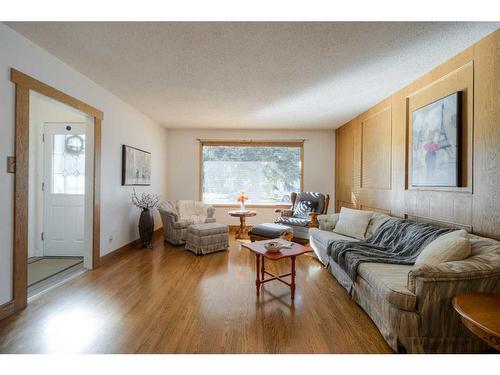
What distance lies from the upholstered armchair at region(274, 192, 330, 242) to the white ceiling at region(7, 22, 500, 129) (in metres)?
1.82

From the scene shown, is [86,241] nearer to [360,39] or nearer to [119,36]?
[119,36]

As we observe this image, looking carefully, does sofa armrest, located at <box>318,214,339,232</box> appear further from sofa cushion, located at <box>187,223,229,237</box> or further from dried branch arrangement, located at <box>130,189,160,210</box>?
dried branch arrangement, located at <box>130,189,160,210</box>

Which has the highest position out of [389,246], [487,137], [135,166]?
[487,137]

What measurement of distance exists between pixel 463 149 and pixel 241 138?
426cm

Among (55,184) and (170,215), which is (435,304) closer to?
(170,215)

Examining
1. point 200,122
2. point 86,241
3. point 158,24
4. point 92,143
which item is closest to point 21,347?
point 86,241

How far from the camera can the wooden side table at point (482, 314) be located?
4.03ft

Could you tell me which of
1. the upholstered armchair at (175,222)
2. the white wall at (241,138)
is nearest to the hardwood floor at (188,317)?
the upholstered armchair at (175,222)

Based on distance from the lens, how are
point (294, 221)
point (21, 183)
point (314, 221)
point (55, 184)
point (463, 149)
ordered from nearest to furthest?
point (21, 183) < point (463, 149) < point (55, 184) < point (314, 221) < point (294, 221)

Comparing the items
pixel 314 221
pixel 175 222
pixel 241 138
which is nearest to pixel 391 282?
pixel 314 221

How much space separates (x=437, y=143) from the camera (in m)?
2.62

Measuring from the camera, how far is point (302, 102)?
12.7ft

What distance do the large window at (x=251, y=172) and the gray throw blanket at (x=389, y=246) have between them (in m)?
3.04

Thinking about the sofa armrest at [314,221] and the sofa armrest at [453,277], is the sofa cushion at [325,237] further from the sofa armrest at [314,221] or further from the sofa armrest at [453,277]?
the sofa armrest at [453,277]
